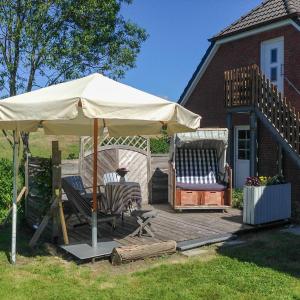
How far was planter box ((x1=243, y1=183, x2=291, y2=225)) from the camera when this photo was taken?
9.38 m

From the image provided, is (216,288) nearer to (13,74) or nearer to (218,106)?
(13,74)

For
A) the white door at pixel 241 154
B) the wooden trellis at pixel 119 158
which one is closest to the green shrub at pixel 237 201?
the white door at pixel 241 154

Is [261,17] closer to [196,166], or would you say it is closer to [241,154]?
[241,154]

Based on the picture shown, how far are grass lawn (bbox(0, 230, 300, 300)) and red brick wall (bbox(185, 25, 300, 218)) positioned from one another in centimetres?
445

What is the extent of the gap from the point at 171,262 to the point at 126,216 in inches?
137

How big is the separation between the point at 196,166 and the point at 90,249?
19.0ft

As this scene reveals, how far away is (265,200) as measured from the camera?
31.4 ft

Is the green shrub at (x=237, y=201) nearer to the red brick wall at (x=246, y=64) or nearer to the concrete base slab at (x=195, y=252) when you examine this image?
the red brick wall at (x=246, y=64)

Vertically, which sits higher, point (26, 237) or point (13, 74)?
point (13, 74)

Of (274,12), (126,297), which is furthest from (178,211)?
(274,12)

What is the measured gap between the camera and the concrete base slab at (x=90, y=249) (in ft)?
22.7

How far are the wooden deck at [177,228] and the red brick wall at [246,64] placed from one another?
7.04 ft

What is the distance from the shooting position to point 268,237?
28.6ft

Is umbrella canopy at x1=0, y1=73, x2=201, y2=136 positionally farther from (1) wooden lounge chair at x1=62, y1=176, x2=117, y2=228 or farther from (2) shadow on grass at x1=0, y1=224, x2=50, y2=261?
(2) shadow on grass at x1=0, y1=224, x2=50, y2=261
